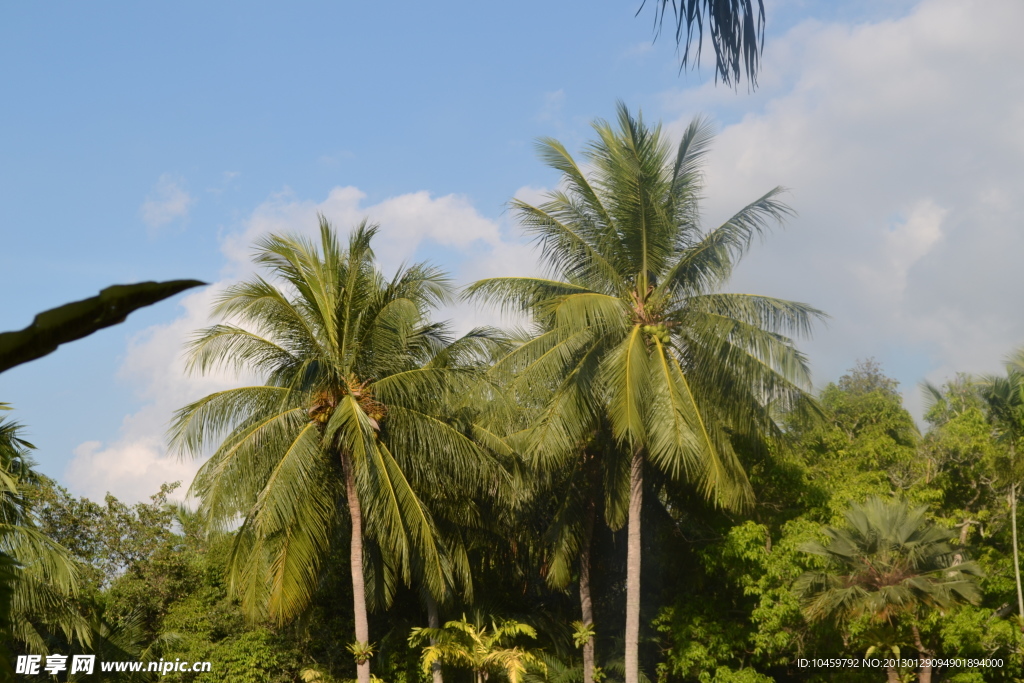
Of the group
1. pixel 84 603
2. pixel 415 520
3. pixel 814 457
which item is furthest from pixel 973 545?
pixel 84 603

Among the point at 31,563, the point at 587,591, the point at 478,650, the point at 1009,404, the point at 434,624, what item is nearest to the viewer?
the point at 31,563

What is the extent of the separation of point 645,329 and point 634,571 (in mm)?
4368

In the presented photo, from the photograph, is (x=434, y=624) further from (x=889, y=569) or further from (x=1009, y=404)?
(x=1009, y=404)

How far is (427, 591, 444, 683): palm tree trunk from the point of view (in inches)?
692

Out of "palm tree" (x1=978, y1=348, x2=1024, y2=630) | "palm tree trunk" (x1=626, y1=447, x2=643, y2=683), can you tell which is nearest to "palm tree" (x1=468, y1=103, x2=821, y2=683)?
"palm tree trunk" (x1=626, y1=447, x2=643, y2=683)

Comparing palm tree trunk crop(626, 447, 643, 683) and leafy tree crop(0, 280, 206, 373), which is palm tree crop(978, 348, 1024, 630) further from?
leafy tree crop(0, 280, 206, 373)

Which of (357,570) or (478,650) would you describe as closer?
(357,570)

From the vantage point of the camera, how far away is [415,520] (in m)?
15.6

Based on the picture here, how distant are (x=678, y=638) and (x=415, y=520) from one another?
21.2 ft

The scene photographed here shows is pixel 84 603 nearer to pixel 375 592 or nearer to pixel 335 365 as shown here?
pixel 375 592

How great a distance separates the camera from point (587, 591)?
19078mm

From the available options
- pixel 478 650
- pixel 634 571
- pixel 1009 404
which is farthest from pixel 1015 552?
pixel 478 650

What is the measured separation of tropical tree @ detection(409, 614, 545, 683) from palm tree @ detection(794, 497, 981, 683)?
5.29 meters

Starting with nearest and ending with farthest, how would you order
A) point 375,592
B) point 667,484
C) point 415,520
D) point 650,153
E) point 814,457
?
1. point 415,520
2. point 650,153
3. point 375,592
4. point 667,484
5. point 814,457
